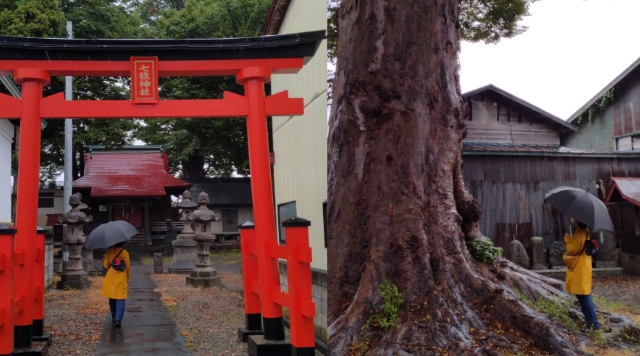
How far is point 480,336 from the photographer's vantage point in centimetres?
226

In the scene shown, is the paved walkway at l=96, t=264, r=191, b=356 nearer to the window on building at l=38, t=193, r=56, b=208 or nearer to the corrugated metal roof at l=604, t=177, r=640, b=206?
the window on building at l=38, t=193, r=56, b=208

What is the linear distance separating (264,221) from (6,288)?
1935 millimetres

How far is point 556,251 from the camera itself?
2.34 meters

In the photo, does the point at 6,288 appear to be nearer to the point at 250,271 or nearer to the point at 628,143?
the point at 250,271

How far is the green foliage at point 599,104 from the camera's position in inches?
85.3

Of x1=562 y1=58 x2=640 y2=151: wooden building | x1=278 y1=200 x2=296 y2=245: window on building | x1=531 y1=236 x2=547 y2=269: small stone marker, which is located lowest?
x1=531 y1=236 x2=547 y2=269: small stone marker

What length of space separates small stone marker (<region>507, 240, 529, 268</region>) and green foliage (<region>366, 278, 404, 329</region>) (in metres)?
0.52

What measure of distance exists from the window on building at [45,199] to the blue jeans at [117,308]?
1.23m

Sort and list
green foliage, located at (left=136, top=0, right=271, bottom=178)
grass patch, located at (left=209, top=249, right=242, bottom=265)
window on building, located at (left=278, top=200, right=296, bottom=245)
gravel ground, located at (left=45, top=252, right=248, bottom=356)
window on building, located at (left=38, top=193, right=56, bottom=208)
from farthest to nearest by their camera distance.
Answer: grass patch, located at (left=209, top=249, right=242, bottom=265) < green foliage, located at (left=136, top=0, right=271, bottom=178) < window on building, located at (left=278, top=200, right=296, bottom=245) < window on building, located at (left=38, top=193, right=56, bottom=208) < gravel ground, located at (left=45, top=252, right=248, bottom=356)

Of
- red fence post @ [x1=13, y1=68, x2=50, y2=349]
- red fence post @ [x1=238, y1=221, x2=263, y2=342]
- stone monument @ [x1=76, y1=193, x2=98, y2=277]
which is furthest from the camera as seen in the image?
stone monument @ [x1=76, y1=193, x2=98, y2=277]

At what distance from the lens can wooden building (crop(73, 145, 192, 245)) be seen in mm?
4191

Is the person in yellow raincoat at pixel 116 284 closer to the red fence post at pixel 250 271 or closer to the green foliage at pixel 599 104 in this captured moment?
the red fence post at pixel 250 271

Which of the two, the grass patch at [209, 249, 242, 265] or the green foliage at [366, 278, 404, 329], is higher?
the green foliage at [366, 278, 404, 329]

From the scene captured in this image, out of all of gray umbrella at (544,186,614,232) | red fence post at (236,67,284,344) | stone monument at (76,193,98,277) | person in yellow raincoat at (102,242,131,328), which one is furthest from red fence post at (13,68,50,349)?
gray umbrella at (544,186,614,232)
